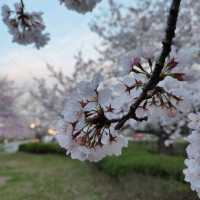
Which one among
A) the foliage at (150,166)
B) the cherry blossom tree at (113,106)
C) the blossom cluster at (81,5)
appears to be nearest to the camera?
the cherry blossom tree at (113,106)

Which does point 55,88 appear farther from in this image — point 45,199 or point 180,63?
point 180,63

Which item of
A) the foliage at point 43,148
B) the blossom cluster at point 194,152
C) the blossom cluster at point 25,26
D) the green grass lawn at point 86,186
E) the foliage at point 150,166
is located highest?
the blossom cluster at point 25,26

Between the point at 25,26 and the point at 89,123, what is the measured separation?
0.95 metres

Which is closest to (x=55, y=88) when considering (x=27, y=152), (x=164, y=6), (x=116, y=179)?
(x=27, y=152)

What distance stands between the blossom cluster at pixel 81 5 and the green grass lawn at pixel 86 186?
480 centimetres

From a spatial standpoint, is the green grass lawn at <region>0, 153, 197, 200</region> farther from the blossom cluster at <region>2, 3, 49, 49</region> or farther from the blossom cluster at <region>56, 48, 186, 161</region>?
the blossom cluster at <region>56, 48, 186, 161</region>

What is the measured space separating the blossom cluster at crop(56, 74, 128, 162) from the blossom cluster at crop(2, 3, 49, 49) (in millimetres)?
746

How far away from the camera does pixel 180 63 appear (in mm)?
886

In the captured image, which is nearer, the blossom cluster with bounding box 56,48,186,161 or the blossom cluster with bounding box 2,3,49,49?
the blossom cluster with bounding box 56,48,186,161

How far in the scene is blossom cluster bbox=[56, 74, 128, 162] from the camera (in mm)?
928

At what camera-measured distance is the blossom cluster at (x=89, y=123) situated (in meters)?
0.93

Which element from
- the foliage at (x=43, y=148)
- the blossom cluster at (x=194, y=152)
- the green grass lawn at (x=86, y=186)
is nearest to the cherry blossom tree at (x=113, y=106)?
the blossom cluster at (x=194, y=152)

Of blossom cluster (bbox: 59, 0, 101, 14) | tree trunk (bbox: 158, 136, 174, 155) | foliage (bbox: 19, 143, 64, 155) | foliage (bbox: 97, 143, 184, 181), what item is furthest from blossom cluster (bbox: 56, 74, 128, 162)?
foliage (bbox: 19, 143, 64, 155)

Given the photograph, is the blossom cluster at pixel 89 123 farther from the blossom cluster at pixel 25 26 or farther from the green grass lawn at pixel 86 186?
the green grass lawn at pixel 86 186
